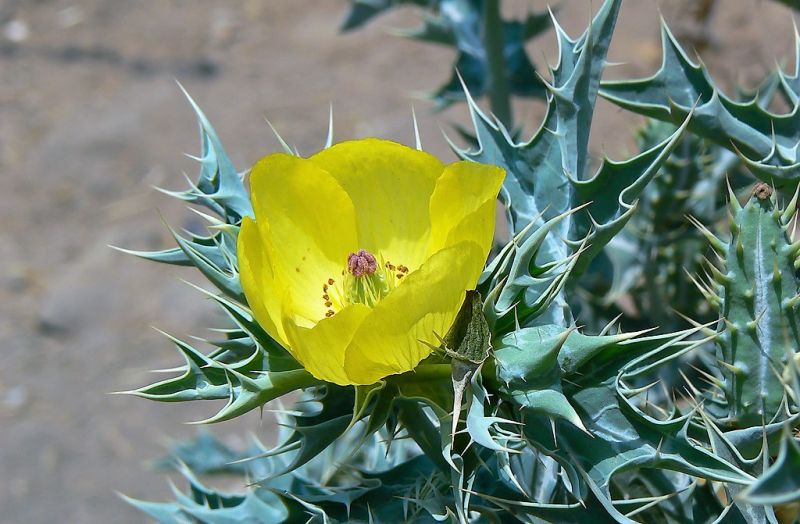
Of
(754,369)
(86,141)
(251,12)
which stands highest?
(754,369)

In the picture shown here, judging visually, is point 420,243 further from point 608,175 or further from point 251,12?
point 251,12

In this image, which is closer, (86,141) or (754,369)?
(754,369)

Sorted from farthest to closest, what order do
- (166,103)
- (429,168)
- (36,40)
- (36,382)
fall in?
(36,40), (166,103), (36,382), (429,168)

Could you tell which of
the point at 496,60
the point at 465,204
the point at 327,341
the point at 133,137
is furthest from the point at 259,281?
the point at 133,137

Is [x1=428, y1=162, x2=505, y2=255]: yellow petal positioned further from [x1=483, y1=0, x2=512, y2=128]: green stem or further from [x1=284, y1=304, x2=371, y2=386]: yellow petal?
[x1=483, y1=0, x2=512, y2=128]: green stem

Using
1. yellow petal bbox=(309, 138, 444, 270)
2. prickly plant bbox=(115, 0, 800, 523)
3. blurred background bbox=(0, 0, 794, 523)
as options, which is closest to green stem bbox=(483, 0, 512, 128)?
prickly plant bbox=(115, 0, 800, 523)

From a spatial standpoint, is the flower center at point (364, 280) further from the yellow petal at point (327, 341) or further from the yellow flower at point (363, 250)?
the yellow petal at point (327, 341)

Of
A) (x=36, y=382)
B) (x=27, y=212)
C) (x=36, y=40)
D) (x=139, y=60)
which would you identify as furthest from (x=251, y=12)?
(x=36, y=382)
